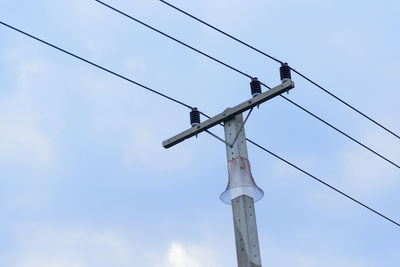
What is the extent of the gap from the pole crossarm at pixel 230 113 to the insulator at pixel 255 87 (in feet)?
0.47

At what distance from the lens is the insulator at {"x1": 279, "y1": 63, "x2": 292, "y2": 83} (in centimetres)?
1118

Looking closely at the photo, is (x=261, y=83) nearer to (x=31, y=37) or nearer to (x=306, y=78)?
(x=306, y=78)

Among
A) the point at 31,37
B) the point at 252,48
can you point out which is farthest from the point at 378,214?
the point at 31,37

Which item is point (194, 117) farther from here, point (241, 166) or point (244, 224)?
point (244, 224)

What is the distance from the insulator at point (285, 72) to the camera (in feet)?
36.7

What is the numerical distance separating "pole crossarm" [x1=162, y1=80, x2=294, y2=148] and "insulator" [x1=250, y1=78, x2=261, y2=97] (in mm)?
143

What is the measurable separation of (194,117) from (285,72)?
59.6 inches

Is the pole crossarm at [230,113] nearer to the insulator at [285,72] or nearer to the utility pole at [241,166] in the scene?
the utility pole at [241,166]

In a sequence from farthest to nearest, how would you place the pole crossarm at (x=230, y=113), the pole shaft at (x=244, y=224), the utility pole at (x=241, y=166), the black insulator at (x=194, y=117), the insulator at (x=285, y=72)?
1. the black insulator at (x=194, y=117)
2. the insulator at (x=285, y=72)
3. the pole crossarm at (x=230, y=113)
4. the utility pole at (x=241, y=166)
5. the pole shaft at (x=244, y=224)

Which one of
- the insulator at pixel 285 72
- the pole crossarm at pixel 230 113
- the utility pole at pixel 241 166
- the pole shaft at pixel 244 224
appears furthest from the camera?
the insulator at pixel 285 72

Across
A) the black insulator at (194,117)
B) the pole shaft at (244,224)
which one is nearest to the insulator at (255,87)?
the pole shaft at (244,224)

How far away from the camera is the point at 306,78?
13094mm

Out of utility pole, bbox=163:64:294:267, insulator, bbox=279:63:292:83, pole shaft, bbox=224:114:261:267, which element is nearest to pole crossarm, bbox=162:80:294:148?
utility pole, bbox=163:64:294:267

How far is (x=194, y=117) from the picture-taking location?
1187cm
